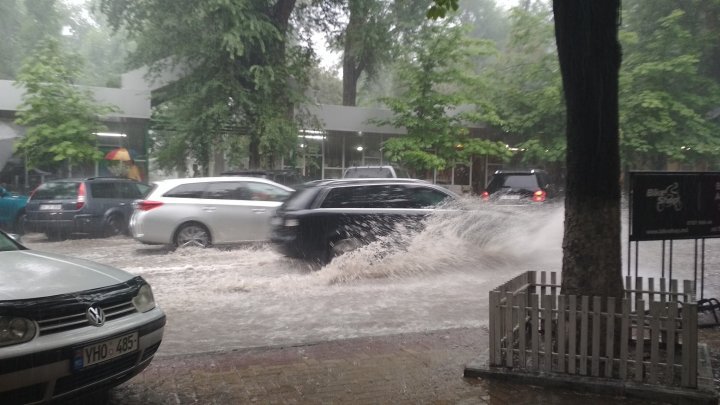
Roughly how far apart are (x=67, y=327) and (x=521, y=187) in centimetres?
1379

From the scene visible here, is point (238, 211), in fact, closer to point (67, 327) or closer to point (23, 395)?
point (67, 327)

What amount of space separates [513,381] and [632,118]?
18.7m

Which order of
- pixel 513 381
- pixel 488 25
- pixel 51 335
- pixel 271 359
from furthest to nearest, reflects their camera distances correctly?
pixel 488 25 → pixel 271 359 → pixel 513 381 → pixel 51 335

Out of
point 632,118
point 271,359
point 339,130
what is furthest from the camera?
point 339,130

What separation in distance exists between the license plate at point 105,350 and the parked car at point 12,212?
1313 cm

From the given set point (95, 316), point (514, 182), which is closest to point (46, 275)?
point (95, 316)

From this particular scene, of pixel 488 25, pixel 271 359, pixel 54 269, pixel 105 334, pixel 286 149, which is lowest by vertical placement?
pixel 271 359

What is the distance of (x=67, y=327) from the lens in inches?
140

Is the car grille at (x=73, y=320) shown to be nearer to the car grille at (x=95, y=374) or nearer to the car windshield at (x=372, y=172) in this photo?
the car grille at (x=95, y=374)

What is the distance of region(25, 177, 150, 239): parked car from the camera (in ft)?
45.8

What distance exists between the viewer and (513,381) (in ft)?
15.1

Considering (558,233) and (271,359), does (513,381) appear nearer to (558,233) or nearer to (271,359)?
(271,359)

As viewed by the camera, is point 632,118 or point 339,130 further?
point 339,130

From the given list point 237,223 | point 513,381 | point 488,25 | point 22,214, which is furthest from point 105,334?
point 488,25
